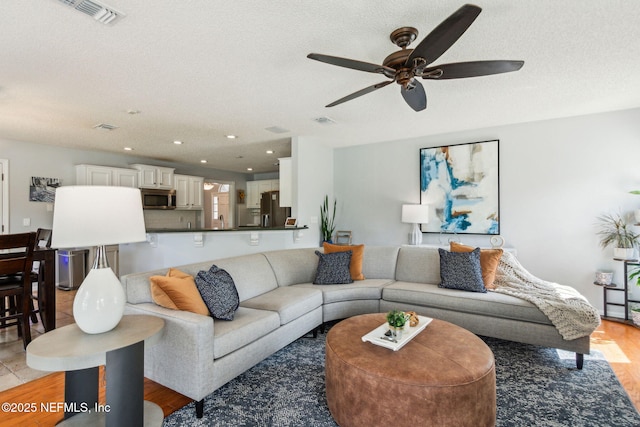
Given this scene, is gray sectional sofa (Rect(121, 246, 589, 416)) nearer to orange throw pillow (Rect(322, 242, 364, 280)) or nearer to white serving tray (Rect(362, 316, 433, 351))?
orange throw pillow (Rect(322, 242, 364, 280))

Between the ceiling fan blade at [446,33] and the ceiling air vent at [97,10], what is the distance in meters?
1.83

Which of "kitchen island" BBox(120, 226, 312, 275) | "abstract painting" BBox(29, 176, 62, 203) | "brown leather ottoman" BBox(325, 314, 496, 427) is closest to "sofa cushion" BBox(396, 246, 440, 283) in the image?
"brown leather ottoman" BBox(325, 314, 496, 427)

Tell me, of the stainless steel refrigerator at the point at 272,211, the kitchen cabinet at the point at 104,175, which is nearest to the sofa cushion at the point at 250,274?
the stainless steel refrigerator at the point at 272,211

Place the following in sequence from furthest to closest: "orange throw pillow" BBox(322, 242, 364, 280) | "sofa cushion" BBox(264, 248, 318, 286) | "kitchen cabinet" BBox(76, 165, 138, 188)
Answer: "kitchen cabinet" BBox(76, 165, 138, 188) < "orange throw pillow" BBox(322, 242, 364, 280) < "sofa cushion" BBox(264, 248, 318, 286)

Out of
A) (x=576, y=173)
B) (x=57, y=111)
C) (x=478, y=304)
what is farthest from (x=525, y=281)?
(x=57, y=111)

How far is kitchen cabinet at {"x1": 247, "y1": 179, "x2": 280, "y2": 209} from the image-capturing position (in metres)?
8.50

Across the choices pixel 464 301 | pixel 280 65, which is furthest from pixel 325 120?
pixel 464 301

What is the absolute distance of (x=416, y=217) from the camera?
15.6ft

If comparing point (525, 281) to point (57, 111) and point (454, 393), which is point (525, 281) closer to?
point (454, 393)

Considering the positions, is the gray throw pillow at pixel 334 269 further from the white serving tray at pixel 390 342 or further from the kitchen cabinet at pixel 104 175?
the kitchen cabinet at pixel 104 175

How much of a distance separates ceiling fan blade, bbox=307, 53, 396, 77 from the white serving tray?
1749mm

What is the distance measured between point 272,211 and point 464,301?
215 inches

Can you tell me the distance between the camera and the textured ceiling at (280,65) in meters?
1.92

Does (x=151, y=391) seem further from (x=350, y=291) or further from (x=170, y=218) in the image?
(x=170, y=218)
